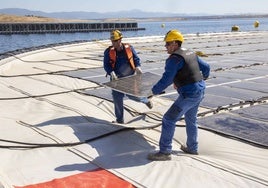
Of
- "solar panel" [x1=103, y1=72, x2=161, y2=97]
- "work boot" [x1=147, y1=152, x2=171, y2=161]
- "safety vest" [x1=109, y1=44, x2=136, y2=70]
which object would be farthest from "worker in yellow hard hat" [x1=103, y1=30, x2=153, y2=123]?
"work boot" [x1=147, y1=152, x2=171, y2=161]

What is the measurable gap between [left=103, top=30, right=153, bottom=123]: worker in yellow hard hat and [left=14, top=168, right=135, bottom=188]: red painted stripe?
2.69m

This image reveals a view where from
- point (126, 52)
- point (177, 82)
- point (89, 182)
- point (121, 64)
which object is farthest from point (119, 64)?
point (89, 182)

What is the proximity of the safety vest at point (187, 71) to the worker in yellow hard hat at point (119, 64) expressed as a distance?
7.28 feet

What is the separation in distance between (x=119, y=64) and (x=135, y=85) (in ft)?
2.13

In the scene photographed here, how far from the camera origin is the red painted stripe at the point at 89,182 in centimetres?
519

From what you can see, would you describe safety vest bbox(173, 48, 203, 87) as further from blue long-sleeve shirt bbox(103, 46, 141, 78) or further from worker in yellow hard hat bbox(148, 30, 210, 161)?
blue long-sleeve shirt bbox(103, 46, 141, 78)

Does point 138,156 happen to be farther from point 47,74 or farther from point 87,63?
point 87,63

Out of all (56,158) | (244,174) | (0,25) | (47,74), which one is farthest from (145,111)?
(0,25)

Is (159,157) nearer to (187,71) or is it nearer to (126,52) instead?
(187,71)

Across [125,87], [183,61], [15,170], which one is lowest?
[15,170]

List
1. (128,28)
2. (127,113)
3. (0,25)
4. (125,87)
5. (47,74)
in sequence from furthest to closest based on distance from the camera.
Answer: (128,28) → (0,25) → (47,74) → (127,113) → (125,87)

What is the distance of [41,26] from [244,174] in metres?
71.4

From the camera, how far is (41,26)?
7262 cm

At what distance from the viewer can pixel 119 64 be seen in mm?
8203
